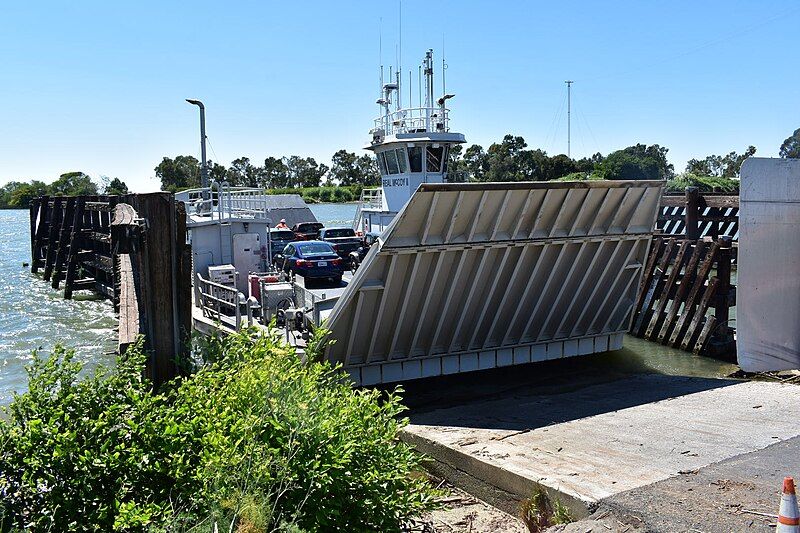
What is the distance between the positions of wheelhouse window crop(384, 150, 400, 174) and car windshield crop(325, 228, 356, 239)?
5152 mm

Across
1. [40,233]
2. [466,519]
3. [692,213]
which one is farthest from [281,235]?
[466,519]

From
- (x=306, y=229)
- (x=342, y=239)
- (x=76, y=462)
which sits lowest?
(x=76, y=462)

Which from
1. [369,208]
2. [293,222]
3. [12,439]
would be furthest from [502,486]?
[293,222]

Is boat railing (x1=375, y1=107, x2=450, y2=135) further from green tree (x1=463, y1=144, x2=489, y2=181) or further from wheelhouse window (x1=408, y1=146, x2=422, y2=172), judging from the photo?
green tree (x1=463, y1=144, x2=489, y2=181)

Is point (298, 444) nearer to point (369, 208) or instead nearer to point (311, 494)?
point (311, 494)

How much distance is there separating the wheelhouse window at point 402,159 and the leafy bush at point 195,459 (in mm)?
19060

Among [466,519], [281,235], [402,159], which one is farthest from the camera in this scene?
[281,235]

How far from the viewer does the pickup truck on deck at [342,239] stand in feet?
90.6

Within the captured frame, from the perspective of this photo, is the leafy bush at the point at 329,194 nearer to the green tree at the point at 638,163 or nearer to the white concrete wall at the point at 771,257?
the green tree at the point at 638,163

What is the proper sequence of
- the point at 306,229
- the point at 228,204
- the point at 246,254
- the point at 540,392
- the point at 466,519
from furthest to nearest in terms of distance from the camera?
the point at 306,229
the point at 228,204
the point at 246,254
the point at 540,392
the point at 466,519

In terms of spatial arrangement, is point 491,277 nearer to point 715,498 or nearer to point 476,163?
point 715,498

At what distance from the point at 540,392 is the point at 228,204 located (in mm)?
10822

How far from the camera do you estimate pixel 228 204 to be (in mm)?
20297

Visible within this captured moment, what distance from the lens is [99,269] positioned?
32.7m
